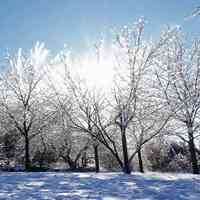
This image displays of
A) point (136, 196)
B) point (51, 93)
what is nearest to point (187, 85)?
point (51, 93)

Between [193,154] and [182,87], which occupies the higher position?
[182,87]

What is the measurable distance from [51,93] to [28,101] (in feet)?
13.6

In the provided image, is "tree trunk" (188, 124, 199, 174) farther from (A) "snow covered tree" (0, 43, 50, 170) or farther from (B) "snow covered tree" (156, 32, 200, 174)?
(A) "snow covered tree" (0, 43, 50, 170)

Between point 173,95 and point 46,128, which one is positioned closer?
point 173,95

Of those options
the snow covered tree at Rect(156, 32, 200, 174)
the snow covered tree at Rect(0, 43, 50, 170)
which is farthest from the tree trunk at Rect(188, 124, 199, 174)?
the snow covered tree at Rect(0, 43, 50, 170)

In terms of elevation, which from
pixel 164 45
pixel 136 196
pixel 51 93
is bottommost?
pixel 136 196

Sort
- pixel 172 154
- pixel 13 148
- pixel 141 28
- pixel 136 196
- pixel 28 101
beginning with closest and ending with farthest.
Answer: pixel 136 196 < pixel 141 28 < pixel 28 101 < pixel 13 148 < pixel 172 154

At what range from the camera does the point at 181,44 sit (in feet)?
52.6

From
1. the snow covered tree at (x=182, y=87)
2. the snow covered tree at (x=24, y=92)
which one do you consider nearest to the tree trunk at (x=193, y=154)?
the snow covered tree at (x=182, y=87)

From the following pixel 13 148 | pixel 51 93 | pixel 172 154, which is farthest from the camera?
→ pixel 172 154

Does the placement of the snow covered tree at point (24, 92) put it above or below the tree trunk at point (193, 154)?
above

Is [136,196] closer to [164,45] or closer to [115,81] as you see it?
[115,81]

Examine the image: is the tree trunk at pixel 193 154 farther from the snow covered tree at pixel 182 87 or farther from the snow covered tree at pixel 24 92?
the snow covered tree at pixel 24 92

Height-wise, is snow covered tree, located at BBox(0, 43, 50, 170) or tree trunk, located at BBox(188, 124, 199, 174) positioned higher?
snow covered tree, located at BBox(0, 43, 50, 170)
